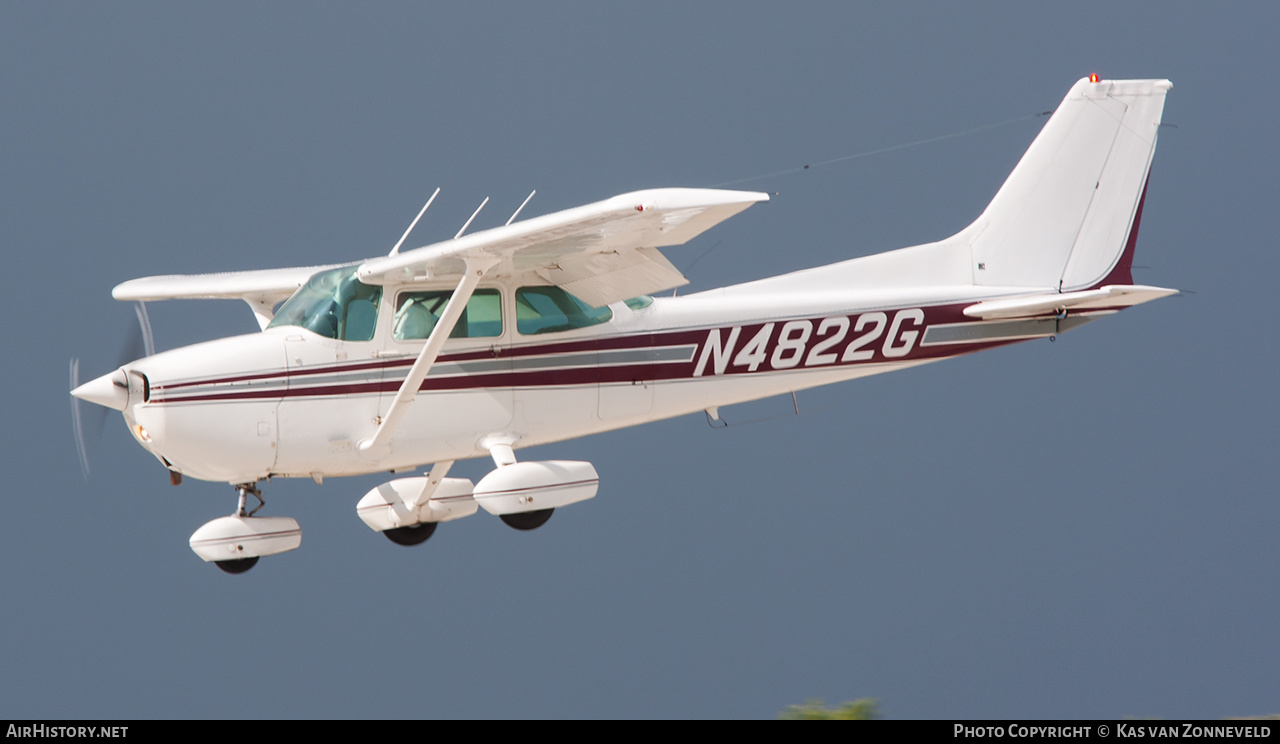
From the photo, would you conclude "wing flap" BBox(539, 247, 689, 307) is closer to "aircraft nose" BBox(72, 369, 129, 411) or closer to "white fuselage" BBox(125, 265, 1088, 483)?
"white fuselage" BBox(125, 265, 1088, 483)

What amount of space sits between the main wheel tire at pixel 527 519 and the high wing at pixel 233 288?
3.01 m

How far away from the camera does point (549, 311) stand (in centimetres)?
1084

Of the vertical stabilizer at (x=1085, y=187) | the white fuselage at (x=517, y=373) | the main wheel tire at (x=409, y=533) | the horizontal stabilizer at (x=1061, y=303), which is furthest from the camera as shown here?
the vertical stabilizer at (x=1085, y=187)

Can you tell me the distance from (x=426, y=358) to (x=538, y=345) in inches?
35.1

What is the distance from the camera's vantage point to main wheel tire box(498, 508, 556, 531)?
10438 millimetres

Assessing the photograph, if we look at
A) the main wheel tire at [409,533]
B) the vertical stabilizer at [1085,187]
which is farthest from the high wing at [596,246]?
the vertical stabilizer at [1085,187]

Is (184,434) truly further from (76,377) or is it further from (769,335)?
(769,335)

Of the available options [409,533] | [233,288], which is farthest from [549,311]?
[233,288]

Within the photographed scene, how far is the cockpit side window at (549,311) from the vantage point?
1077 cm

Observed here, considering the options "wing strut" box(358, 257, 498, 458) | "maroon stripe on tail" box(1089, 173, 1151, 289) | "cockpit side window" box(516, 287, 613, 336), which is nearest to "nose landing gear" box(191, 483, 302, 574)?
"wing strut" box(358, 257, 498, 458)

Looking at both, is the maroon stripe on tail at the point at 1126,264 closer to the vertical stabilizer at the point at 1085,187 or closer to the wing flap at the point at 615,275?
the vertical stabilizer at the point at 1085,187

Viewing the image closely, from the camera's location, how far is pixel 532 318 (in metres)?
10.8

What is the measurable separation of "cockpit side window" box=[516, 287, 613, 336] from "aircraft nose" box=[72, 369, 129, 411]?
2.53 m

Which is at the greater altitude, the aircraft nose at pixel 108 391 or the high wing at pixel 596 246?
the high wing at pixel 596 246
